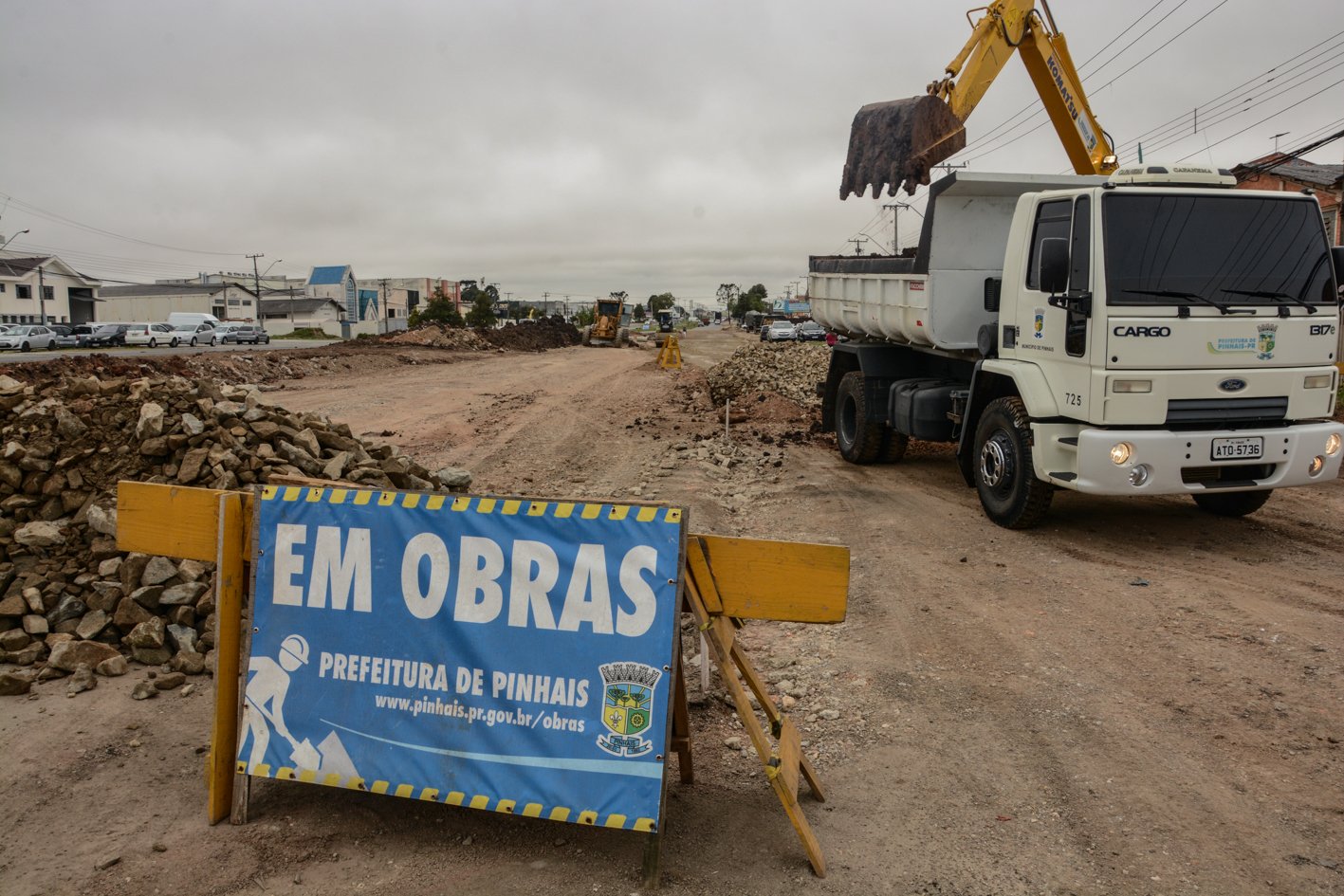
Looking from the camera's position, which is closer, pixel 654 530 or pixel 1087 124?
pixel 654 530

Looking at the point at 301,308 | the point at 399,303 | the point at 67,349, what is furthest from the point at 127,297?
the point at 67,349

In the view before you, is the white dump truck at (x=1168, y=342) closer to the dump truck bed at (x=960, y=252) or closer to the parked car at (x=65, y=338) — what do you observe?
the dump truck bed at (x=960, y=252)

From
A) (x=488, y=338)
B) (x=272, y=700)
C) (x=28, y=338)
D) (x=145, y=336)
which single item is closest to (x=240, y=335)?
(x=145, y=336)

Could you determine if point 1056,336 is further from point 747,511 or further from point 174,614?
point 174,614

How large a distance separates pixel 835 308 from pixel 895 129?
240cm

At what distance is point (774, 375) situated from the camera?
74.9 feet

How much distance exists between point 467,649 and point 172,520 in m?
1.42

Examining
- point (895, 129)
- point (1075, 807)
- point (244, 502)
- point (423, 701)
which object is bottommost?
point (1075, 807)

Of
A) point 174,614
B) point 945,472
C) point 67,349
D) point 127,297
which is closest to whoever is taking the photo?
point 174,614

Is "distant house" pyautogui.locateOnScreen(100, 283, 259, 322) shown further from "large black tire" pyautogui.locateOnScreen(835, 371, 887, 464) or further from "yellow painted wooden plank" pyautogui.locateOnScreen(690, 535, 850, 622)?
"yellow painted wooden plank" pyautogui.locateOnScreen(690, 535, 850, 622)

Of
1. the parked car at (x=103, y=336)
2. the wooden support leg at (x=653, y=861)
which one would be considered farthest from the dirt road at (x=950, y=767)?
the parked car at (x=103, y=336)

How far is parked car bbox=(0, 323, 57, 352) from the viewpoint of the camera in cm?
4405

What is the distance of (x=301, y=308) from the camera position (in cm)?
10169

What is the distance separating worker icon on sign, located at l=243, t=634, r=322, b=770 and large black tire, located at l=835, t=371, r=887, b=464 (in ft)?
30.1
